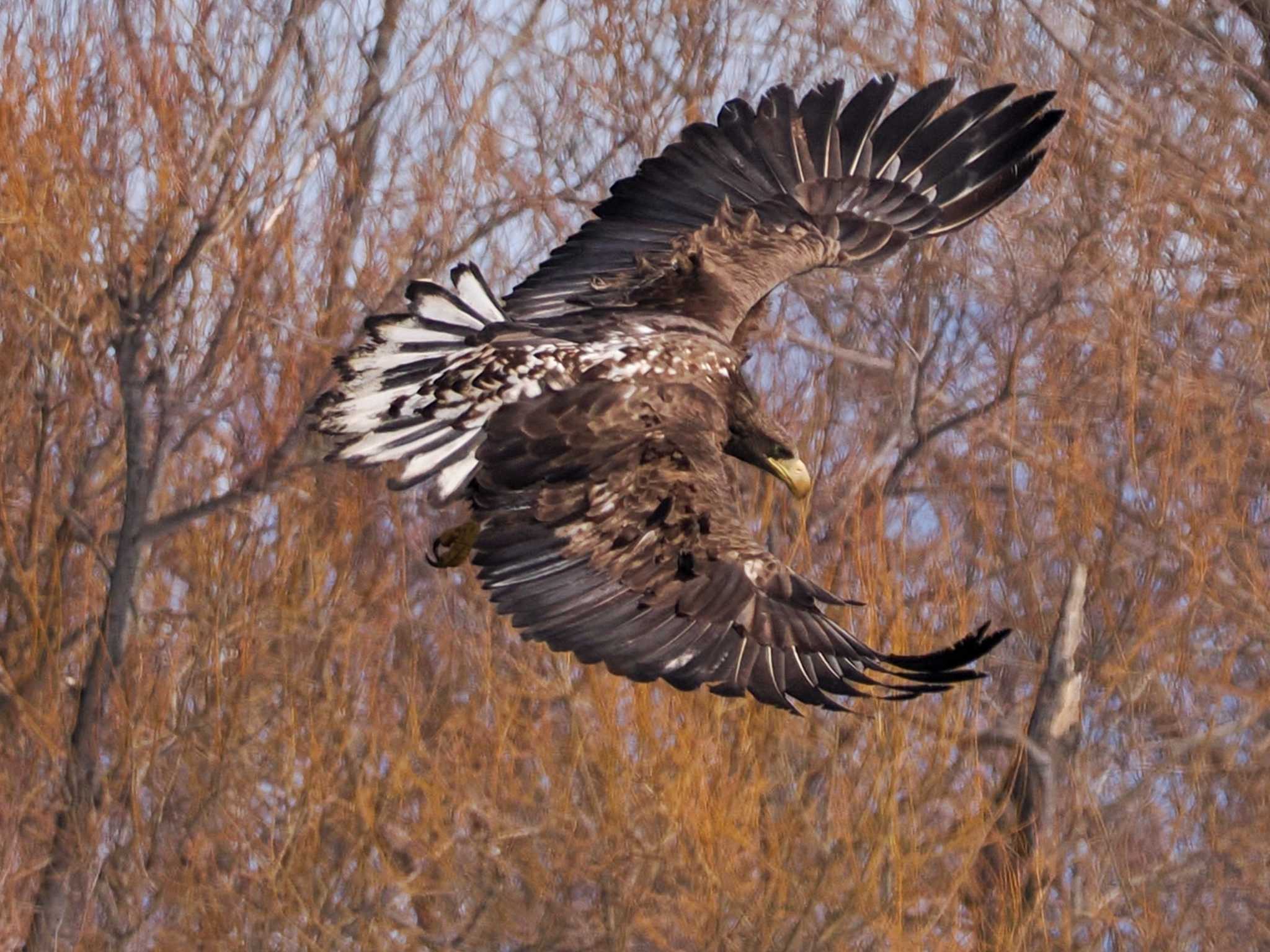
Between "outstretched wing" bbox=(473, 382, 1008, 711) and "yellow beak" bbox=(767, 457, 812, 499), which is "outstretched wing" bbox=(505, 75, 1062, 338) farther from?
"outstretched wing" bbox=(473, 382, 1008, 711)

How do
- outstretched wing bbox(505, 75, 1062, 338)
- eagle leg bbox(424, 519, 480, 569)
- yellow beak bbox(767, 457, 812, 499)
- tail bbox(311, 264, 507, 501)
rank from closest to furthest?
tail bbox(311, 264, 507, 501)
yellow beak bbox(767, 457, 812, 499)
eagle leg bbox(424, 519, 480, 569)
outstretched wing bbox(505, 75, 1062, 338)

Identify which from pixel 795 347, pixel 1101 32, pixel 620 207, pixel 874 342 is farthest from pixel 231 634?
pixel 1101 32

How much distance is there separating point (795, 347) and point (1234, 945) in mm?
5150

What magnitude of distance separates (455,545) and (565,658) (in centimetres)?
318

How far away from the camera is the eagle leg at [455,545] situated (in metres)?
7.39

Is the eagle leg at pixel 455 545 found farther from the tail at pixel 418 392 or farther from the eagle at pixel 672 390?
the tail at pixel 418 392

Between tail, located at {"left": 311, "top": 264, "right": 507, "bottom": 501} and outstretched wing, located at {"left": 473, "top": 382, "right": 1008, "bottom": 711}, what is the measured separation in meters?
0.23

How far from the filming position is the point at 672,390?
687 cm

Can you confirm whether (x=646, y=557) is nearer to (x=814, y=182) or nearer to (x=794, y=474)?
(x=794, y=474)

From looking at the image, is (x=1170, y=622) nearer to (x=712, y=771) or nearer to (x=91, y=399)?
(x=712, y=771)

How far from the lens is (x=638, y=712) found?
932cm

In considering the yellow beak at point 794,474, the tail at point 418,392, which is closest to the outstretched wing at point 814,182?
the tail at point 418,392

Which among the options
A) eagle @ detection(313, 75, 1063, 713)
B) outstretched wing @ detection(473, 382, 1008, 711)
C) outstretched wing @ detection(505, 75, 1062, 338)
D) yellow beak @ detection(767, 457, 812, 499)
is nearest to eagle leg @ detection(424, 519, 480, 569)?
eagle @ detection(313, 75, 1063, 713)

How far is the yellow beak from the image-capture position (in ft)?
22.9
